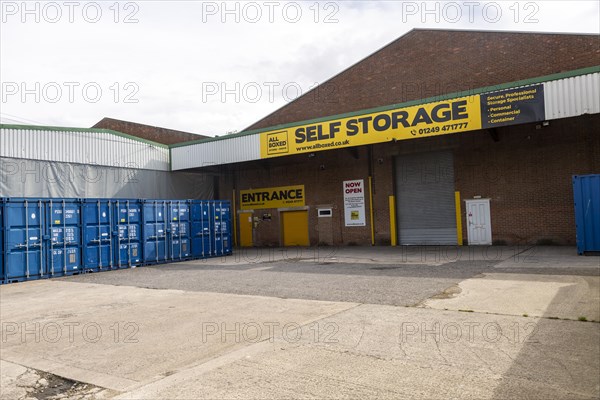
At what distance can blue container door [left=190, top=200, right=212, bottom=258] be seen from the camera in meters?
20.2

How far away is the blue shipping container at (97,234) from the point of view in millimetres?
16219

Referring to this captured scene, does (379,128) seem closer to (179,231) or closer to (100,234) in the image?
(179,231)

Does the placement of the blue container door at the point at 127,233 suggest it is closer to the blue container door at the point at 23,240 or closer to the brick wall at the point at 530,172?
the blue container door at the point at 23,240

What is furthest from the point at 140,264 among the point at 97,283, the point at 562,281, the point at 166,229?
the point at 562,281

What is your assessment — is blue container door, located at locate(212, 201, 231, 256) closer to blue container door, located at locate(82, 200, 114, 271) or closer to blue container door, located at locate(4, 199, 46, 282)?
blue container door, located at locate(82, 200, 114, 271)

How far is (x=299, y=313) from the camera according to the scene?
7879 mm

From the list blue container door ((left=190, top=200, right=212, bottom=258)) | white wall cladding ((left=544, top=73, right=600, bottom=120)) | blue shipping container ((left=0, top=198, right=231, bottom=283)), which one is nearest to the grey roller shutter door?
white wall cladding ((left=544, top=73, right=600, bottom=120))

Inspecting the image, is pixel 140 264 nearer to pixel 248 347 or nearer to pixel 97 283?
pixel 97 283

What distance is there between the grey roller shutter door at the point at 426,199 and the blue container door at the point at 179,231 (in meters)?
10.1

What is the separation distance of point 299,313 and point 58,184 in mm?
17020

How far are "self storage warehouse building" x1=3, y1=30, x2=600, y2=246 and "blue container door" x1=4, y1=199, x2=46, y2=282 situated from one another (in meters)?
9.89

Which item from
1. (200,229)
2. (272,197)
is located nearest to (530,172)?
(272,197)

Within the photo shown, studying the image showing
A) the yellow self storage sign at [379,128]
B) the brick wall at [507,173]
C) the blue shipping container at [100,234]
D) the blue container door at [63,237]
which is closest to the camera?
the blue shipping container at [100,234]

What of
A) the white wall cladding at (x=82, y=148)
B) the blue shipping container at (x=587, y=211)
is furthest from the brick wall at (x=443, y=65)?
the white wall cladding at (x=82, y=148)
